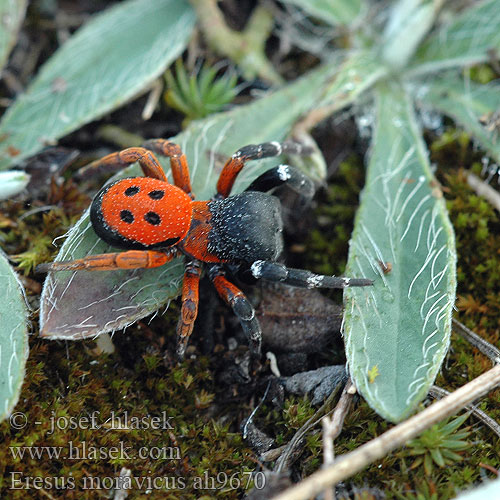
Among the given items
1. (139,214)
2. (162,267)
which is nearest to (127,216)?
(139,214)

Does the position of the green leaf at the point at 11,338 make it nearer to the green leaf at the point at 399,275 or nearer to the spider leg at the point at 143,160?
the spider leg at the point at 143,160

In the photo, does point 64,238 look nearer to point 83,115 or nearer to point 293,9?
point 83,115

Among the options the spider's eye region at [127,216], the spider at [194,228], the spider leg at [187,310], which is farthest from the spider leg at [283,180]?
the spider's eye region at [127,216]

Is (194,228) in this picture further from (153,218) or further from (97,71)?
(97,71)

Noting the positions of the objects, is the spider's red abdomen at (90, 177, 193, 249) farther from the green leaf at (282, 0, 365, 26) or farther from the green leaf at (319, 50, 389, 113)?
the green leaf at (282, 0, 365, 26)

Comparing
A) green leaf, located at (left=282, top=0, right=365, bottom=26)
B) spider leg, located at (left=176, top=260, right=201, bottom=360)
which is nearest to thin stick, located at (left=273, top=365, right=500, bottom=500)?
spider leg, located at (left=176, top=260, right=201, bottom=360)

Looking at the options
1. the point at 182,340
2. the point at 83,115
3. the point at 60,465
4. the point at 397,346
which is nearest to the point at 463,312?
the point at 397,346

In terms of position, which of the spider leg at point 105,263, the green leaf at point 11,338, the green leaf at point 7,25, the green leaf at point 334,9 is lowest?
the green leaf at point 11,338
